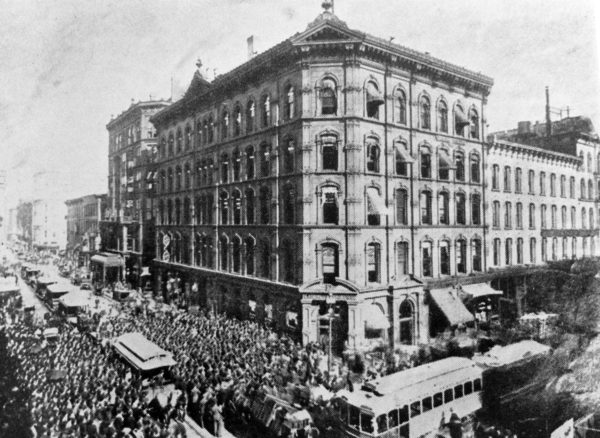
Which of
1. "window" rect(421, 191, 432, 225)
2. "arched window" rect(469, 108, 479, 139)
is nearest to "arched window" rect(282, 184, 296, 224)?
"window" rect(421, 191, 432, 225)

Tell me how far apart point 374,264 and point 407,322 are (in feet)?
14.7

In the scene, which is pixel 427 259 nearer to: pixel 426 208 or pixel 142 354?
pixel 426 208

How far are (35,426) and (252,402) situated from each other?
666 cm

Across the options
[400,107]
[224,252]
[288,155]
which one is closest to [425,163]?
[400,107]

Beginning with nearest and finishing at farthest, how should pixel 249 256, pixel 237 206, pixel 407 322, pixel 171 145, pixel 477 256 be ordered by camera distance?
1. pixel 407 322
2. pixel 249 256
3. pixel 237 206
4. pixel 477 256
5. pixel 171 145

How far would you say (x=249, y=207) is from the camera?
94.1ft

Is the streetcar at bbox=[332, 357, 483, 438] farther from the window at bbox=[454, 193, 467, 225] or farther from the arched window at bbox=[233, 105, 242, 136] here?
the arched window at bbox=[233, 105, 242, 136]

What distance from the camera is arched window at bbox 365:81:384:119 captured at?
78.9 ft

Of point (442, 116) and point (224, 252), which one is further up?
point (442, 116)

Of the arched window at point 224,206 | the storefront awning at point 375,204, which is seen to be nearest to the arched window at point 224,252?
the arched window at point 224,206

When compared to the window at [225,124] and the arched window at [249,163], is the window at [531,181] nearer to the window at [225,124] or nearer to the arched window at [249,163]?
the arched window at [249,163]

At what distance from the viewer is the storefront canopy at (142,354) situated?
17.2m

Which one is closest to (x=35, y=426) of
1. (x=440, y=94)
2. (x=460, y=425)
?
(x=460, y=425)

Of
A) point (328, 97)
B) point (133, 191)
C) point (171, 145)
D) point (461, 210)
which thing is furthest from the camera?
point (133, 191)
